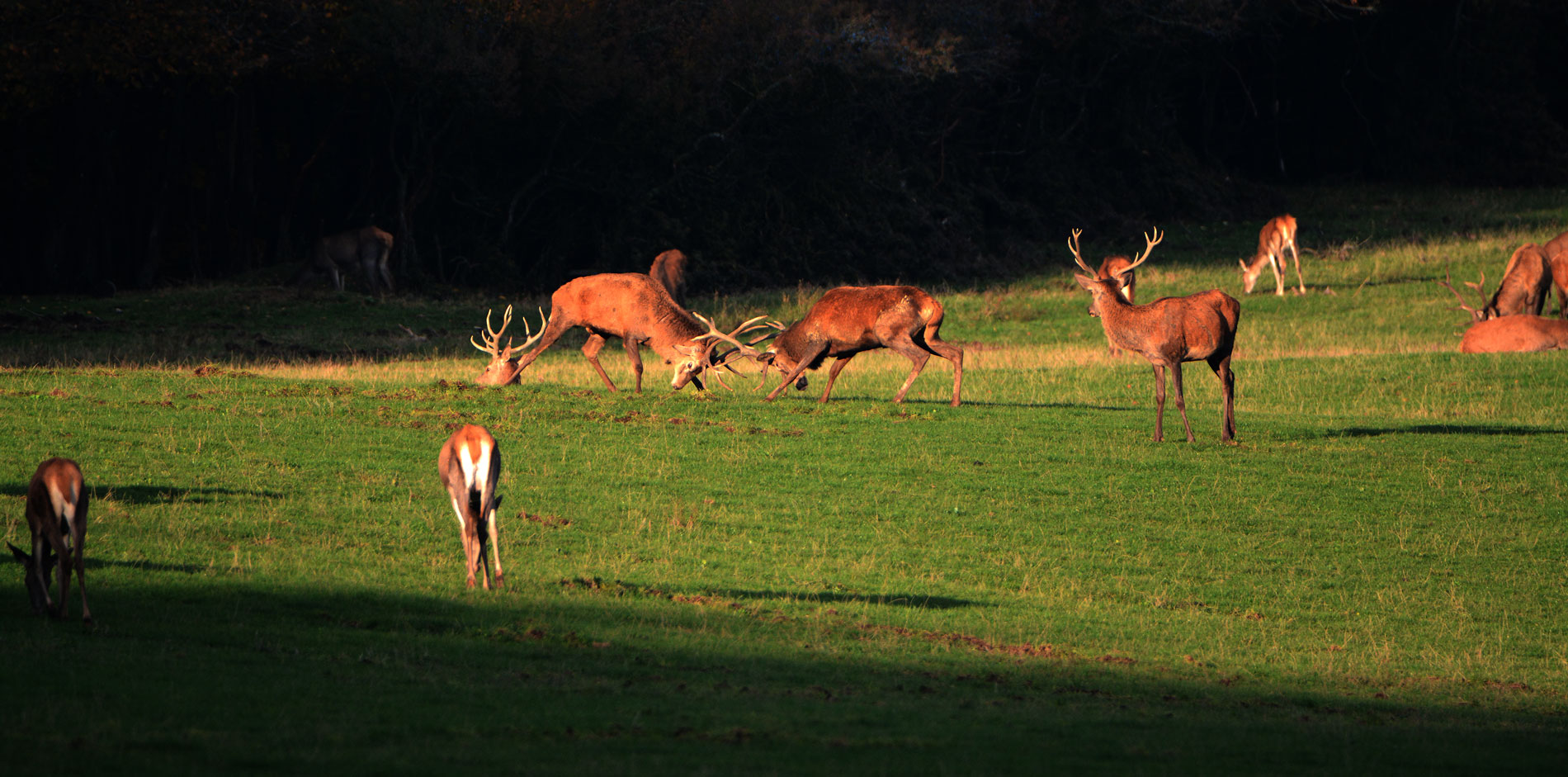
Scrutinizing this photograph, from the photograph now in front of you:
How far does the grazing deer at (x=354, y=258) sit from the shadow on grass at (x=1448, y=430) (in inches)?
904

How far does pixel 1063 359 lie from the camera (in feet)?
86.3

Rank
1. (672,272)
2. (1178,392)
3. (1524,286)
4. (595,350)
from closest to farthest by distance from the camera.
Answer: (1178,392)
(595,350)
(1524,286)
(672,272)

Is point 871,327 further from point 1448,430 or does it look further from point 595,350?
point 1448,430

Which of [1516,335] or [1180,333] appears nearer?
[1180,333]

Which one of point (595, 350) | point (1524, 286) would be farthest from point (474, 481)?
point (1524, 286)

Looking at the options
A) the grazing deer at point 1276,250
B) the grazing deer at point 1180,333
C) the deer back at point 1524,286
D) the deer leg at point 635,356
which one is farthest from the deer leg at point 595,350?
the grazing deer at point 1276,250

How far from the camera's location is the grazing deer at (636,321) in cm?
1973

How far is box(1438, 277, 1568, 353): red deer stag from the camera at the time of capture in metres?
25.2

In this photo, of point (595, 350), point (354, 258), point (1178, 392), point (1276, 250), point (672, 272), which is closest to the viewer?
point (1178, 392)

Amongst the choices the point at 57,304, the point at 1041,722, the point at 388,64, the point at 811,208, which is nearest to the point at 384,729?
the point at 1041,722

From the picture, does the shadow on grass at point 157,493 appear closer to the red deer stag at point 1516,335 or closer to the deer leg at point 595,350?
the deer leg at point 595,350

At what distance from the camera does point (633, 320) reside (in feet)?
65.5

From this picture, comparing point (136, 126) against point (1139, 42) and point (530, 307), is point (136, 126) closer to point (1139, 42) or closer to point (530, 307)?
point (530, 307)

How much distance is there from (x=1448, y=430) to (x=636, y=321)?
32.9 ft
